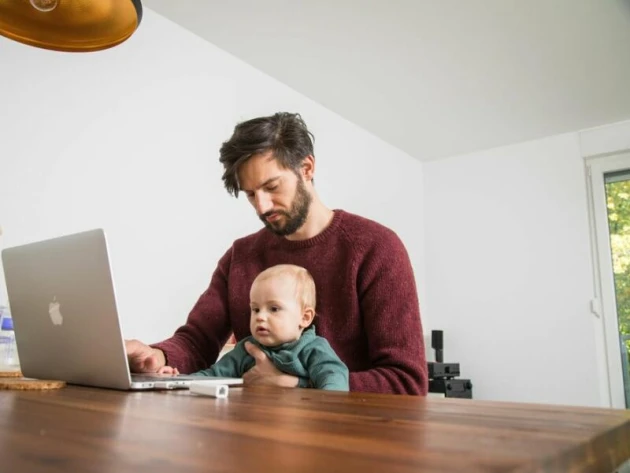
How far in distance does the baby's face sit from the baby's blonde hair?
1 centimetres

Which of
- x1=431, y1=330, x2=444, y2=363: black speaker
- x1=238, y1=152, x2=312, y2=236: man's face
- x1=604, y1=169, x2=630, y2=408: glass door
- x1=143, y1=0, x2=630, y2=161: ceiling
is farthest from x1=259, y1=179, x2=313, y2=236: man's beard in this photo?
x1=604, y1=169, x2=630, y2=408: glass door

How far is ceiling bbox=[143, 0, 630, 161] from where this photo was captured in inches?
93.2

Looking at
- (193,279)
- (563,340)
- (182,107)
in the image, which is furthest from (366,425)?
(563,340)

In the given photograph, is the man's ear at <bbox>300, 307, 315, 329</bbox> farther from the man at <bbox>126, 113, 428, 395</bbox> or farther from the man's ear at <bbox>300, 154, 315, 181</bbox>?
the man's ear at <bbox>300, 154, 315, 181</bbox>

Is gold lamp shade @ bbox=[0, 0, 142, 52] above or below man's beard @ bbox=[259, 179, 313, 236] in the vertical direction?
above

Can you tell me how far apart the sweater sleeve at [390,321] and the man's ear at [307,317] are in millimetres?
131

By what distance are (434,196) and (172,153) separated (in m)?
2.46

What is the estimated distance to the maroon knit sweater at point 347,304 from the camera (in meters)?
1.21

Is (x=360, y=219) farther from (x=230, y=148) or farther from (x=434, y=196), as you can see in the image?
(x=434, y=196)

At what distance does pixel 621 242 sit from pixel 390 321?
293 centimetres

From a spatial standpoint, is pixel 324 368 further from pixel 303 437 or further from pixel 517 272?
pixel 517 272

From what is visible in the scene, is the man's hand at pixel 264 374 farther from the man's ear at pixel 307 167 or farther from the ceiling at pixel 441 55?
the ceiling at pixel 441 55

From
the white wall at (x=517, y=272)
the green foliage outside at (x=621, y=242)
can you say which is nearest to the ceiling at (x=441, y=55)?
the white wall at (x=517, y=272)

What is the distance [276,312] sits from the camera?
1261 mm
